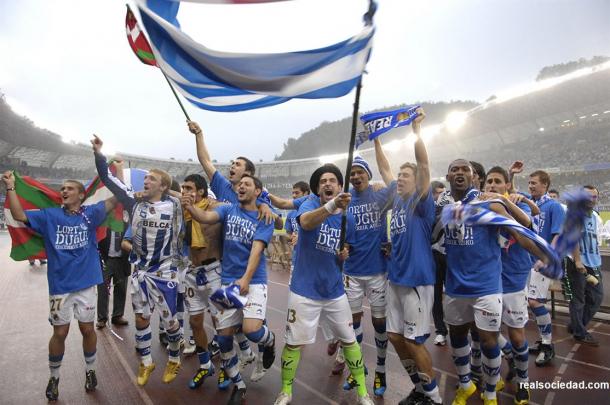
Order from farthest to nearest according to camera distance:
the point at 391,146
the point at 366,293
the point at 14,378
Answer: the point at 391,146 → the point at 14,378 → the point at 366,293

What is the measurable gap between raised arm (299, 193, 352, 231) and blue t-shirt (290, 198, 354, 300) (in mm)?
133

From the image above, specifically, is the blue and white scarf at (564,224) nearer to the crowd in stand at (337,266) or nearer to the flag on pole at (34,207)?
the crowd in stand at (337,266)

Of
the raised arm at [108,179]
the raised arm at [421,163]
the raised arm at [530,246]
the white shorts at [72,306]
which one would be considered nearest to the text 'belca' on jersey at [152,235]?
the raised arm at [108,179]

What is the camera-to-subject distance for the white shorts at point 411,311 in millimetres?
3254

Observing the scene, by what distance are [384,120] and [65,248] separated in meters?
3.47

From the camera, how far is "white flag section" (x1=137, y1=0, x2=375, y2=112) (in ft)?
9.77

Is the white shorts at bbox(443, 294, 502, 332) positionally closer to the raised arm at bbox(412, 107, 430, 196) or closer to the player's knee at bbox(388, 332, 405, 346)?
the player's knee at bbox(388, 332, 405, 346)

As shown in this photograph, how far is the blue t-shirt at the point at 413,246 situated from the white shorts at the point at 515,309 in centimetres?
93

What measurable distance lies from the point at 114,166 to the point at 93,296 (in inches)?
58.0

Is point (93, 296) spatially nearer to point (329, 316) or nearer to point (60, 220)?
point (60, 220)

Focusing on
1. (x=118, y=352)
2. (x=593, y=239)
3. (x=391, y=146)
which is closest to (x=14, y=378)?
(x=118, y=352)

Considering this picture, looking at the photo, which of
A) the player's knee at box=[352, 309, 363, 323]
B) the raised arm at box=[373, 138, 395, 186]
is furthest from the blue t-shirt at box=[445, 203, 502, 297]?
the player's knee at box=[352, 309, 363, 323]

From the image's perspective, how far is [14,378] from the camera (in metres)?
4.39

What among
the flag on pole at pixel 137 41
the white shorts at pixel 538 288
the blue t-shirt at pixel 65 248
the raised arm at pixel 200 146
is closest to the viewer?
the blue t-shirt at pixel 65 248
